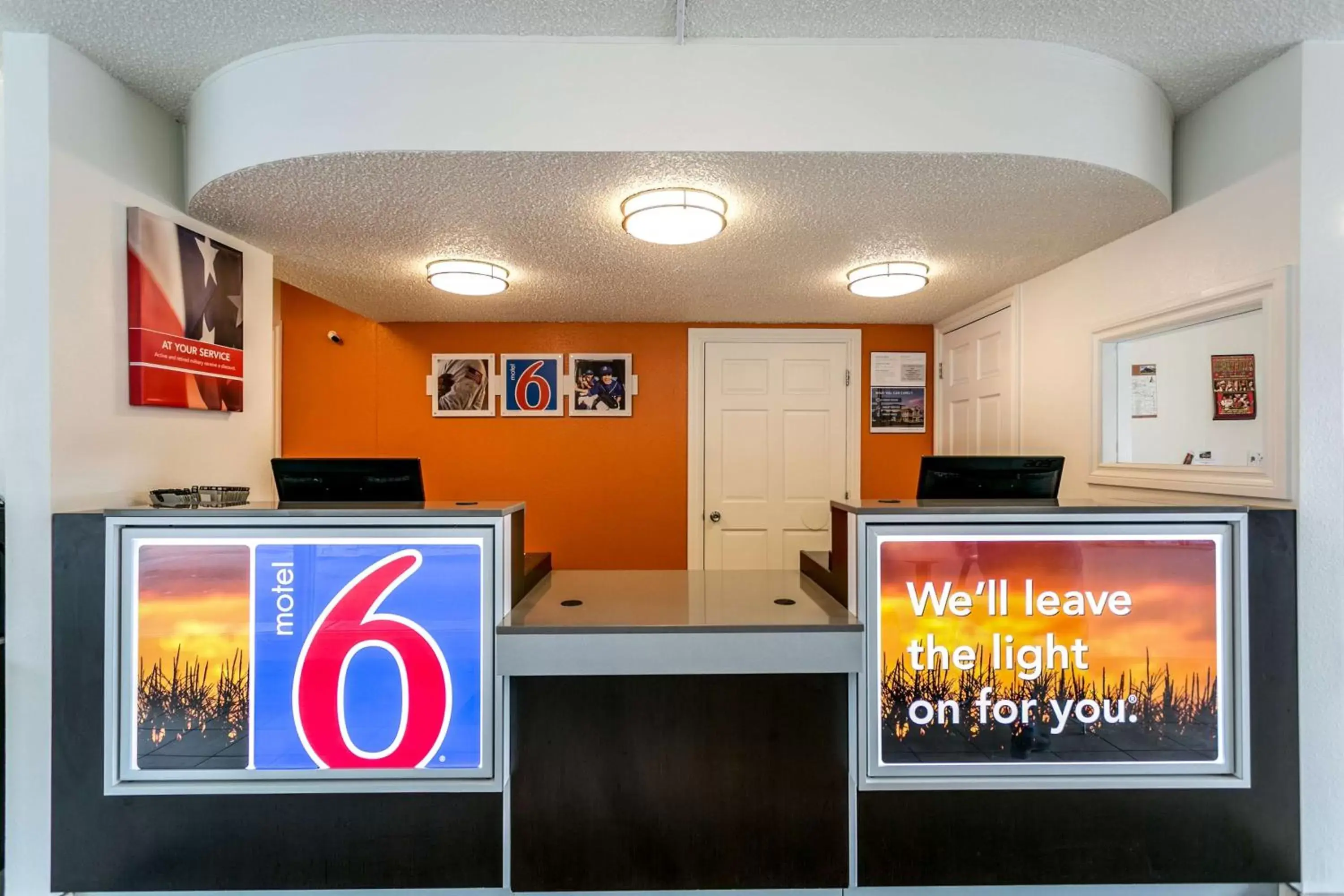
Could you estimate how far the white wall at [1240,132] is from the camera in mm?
1860

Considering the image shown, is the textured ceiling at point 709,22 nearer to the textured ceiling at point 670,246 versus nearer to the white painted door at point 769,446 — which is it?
the textured ceiling at point 670,246

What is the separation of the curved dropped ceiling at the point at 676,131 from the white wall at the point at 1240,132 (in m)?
0.13

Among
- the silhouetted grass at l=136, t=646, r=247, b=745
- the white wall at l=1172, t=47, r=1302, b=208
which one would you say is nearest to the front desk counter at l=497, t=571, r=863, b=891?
the silhouetted grass at l=136, t=646, r=247, b=745

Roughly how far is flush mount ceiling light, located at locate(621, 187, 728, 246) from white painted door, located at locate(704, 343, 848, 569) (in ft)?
6.55

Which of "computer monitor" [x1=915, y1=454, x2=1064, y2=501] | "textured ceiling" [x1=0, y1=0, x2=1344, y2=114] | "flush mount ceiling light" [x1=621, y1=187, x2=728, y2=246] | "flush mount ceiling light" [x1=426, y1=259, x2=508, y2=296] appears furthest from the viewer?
"flush mount ceiling light" [x1=426, y1=259, x2=508, y2=296]

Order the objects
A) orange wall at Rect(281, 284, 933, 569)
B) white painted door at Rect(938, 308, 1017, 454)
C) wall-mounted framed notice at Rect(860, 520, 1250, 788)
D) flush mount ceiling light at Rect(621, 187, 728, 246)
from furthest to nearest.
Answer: orange wall at Rect(281, 284, 933, 569) < white painted door at Rect(938, 308, 1017, 454) < flush mount ceiling light at Rect(621, 187, 728, 246) < wall-mounted framed notice at Rect(860, 520, 1250, 788)

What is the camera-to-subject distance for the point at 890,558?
1900 millimetres

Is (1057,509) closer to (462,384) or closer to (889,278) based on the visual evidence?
(889,278)

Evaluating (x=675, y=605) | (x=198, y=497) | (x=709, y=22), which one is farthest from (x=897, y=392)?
(x=198, y=497)

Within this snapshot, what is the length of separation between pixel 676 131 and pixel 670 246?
78 cm

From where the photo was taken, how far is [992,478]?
2.24 metres

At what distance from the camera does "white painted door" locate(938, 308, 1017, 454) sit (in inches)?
129

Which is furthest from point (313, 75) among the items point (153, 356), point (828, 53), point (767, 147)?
point (828, 53)

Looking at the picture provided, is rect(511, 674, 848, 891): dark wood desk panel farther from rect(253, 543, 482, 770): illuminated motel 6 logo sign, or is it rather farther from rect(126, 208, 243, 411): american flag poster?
rect(126, 208, 243, 411): american flag poster
